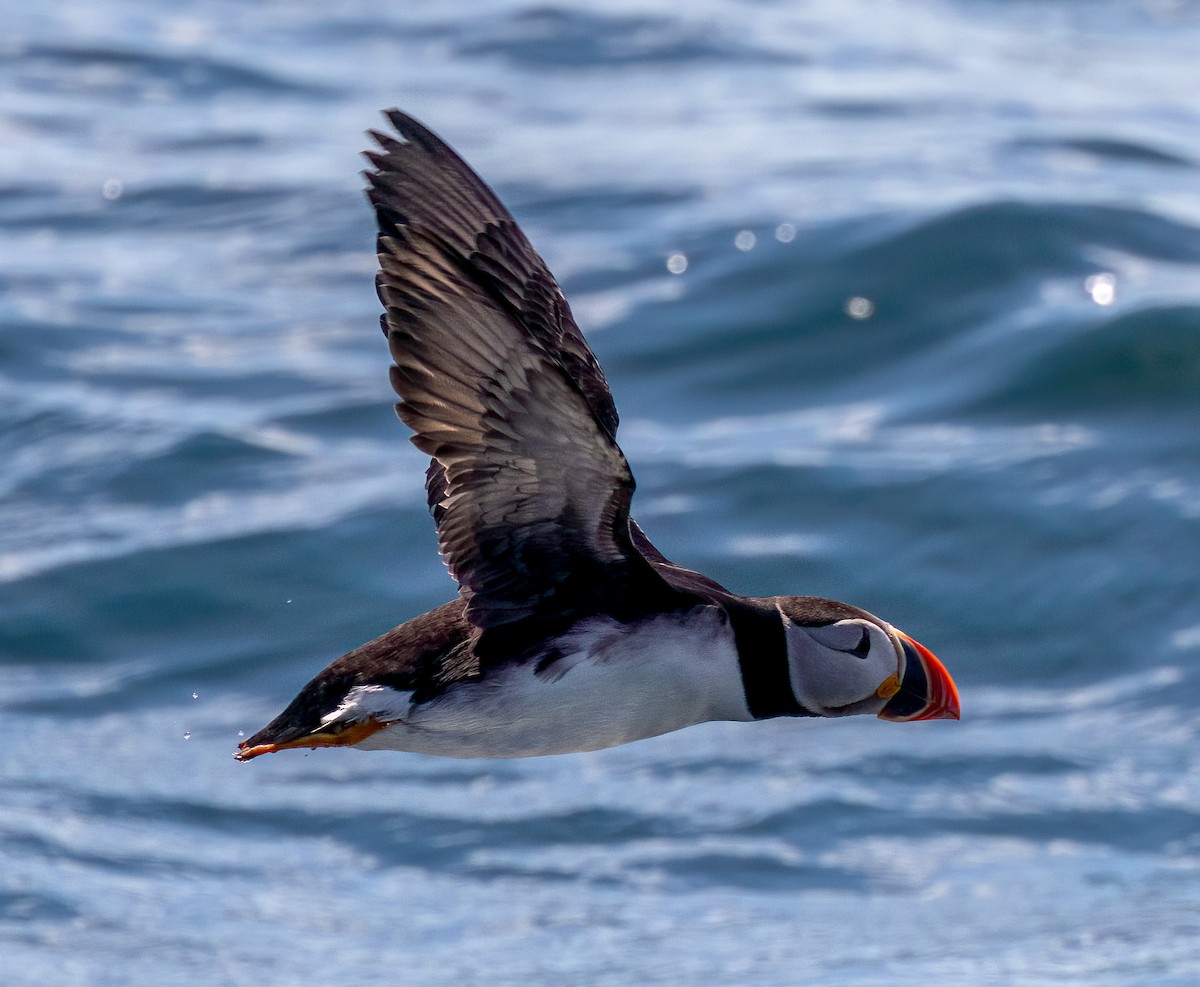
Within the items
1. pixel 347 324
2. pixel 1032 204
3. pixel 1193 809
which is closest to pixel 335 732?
pixel 1193 809

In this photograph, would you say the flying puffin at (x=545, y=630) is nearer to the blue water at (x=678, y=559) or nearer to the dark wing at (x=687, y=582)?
the dark wing at (x=687, y=582)

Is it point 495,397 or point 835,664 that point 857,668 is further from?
point 495,397

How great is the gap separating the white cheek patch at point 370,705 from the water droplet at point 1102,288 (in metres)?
11.4

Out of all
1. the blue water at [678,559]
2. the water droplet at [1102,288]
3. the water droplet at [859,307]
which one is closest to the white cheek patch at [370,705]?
the blue water at [678,559]

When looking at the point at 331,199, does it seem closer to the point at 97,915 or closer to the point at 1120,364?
the point at 1120,364

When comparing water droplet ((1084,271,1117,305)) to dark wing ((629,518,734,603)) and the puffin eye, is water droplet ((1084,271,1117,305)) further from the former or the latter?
the puffin eye

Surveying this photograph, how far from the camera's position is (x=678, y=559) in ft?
42.2

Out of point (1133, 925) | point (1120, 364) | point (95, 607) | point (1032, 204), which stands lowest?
point (1133, 925)

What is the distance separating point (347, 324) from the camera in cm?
1673

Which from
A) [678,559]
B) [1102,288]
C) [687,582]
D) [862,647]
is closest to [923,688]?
[862,647]

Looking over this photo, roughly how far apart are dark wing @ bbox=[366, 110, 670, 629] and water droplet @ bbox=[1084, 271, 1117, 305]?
36.4 ft

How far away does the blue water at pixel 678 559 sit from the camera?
1123 cm

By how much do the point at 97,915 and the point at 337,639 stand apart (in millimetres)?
2189

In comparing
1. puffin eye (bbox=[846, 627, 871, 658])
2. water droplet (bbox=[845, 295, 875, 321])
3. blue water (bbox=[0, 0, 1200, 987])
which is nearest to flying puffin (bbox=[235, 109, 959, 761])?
puffin eye (bbox=[846, 627, 871, 658])
